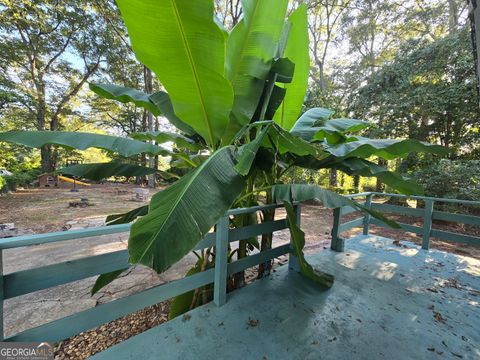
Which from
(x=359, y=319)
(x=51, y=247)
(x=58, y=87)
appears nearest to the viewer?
(x=359, y=319)

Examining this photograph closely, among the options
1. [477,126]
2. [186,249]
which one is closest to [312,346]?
[186,249]

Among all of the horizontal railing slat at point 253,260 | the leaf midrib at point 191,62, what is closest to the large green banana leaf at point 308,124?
the leaf midrib at point 191,62

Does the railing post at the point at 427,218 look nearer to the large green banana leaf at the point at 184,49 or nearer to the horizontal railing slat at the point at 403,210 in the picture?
the horizontal railing slat at the point at 403,210

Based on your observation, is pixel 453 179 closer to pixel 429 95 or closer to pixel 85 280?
pixel 429 95

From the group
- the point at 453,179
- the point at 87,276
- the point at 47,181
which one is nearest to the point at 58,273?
the point at 87,276

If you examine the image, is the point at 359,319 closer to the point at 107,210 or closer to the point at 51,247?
the point at 51,247

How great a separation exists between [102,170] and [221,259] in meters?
1.15

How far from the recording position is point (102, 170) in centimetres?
171

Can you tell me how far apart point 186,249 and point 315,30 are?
1338 centimetres

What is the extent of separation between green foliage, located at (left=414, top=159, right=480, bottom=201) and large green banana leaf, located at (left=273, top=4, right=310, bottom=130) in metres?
5.79

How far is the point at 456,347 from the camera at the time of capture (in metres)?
1.54

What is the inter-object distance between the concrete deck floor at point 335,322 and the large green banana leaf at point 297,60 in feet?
5.51

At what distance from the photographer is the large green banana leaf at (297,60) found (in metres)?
2.02

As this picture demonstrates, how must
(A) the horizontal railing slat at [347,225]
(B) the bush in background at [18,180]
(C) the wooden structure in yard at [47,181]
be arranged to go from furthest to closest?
(C) the wooden structure in yard at [47,181]
(B) the bush in background at [18,180]
(A) the horizontal railing slat at [347,225]
